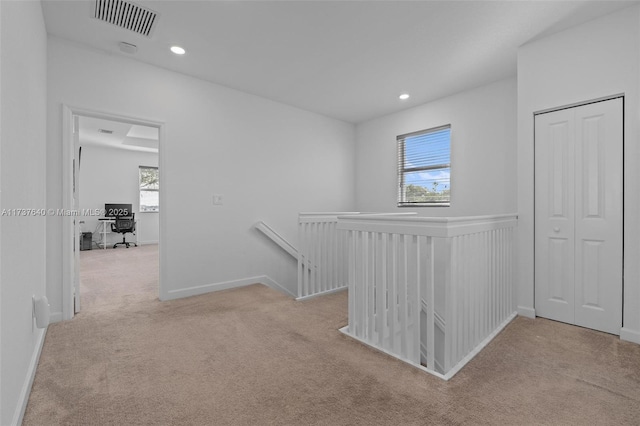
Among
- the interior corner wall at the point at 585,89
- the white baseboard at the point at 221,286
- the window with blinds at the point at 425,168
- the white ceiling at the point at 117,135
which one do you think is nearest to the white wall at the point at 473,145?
the window with blinds at the point at 425,168

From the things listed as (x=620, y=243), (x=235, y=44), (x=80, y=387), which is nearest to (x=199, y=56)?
(x=235, y=44)

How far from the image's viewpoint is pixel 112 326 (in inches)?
92.1

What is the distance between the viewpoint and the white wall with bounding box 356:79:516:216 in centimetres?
324

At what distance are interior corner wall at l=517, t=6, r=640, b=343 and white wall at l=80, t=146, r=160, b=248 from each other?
8.30 metres

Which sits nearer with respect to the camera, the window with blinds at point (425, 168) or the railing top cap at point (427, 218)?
the railing top cap at point (427, 218)

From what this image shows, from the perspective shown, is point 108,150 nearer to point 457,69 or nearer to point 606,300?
point 457,69

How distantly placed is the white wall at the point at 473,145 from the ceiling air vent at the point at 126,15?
3287mm

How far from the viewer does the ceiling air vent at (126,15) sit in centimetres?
209

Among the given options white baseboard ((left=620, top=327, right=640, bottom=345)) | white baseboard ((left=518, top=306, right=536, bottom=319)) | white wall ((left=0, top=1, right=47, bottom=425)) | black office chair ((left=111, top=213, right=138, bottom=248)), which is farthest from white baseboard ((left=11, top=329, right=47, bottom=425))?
black office chair ((left=111, top=213, right=138, bottom=248))

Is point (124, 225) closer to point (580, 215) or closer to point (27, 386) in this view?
point (27, 386)

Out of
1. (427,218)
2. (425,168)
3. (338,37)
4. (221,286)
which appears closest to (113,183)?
(221,286)

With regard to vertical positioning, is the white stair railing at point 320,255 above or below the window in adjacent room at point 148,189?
below

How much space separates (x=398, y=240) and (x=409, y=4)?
1.71m

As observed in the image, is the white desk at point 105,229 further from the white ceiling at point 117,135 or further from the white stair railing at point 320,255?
the white stair railing at point 320,255
